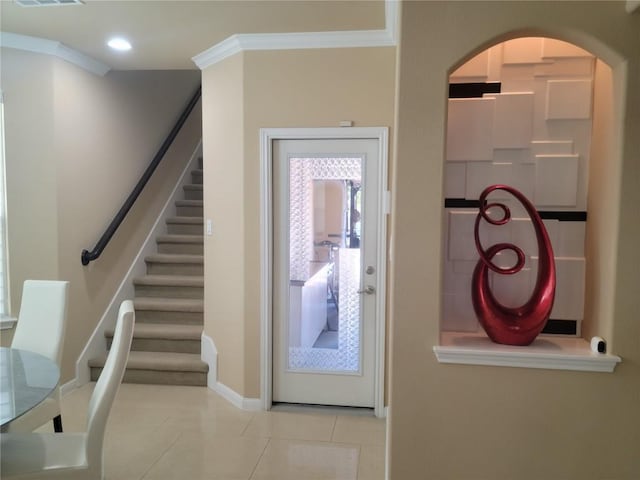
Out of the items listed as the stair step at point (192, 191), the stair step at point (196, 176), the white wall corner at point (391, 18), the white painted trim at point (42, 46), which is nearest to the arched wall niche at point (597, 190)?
the white wall corner at point (391, 18)

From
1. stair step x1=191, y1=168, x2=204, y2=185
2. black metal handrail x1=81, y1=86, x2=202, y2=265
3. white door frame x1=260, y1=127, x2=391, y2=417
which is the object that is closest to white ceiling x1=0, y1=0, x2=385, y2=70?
white door frame x1=260, y1=127, x2=391, y2=417

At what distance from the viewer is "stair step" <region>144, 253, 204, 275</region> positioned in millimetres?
4719

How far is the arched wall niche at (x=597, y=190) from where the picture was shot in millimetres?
1916

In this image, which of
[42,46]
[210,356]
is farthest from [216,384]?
[42,46]

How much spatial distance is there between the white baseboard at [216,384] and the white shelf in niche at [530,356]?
6.09 ft

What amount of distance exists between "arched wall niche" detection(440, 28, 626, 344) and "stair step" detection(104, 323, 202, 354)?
8.12 feet

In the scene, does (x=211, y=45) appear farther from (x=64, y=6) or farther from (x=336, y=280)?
(x=336, y=280)

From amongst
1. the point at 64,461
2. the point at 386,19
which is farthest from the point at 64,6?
the point at 64,461

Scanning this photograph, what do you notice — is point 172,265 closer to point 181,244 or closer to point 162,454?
point 181,244

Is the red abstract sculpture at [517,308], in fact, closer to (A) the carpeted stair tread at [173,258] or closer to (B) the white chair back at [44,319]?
(B) the white chair back at [44,319]

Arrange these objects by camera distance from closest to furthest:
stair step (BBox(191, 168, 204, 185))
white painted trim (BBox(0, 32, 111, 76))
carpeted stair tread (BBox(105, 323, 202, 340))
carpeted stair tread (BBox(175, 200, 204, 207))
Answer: white painted trim (BBox(0, 32, 111, 76)) → carpeted stair tread (BBox(105, 323, 202, 340)) → carpeted stair tread (BBox(175, 200, 204, 207)) → stair step (BBox(191, 168, 204, 185))

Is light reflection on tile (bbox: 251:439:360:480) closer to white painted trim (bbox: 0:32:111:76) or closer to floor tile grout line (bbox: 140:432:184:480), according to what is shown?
floor tile grout line (bbox: 140:432:184:480)

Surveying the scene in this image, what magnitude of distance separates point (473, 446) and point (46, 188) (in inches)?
131

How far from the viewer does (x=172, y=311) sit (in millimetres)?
4309
